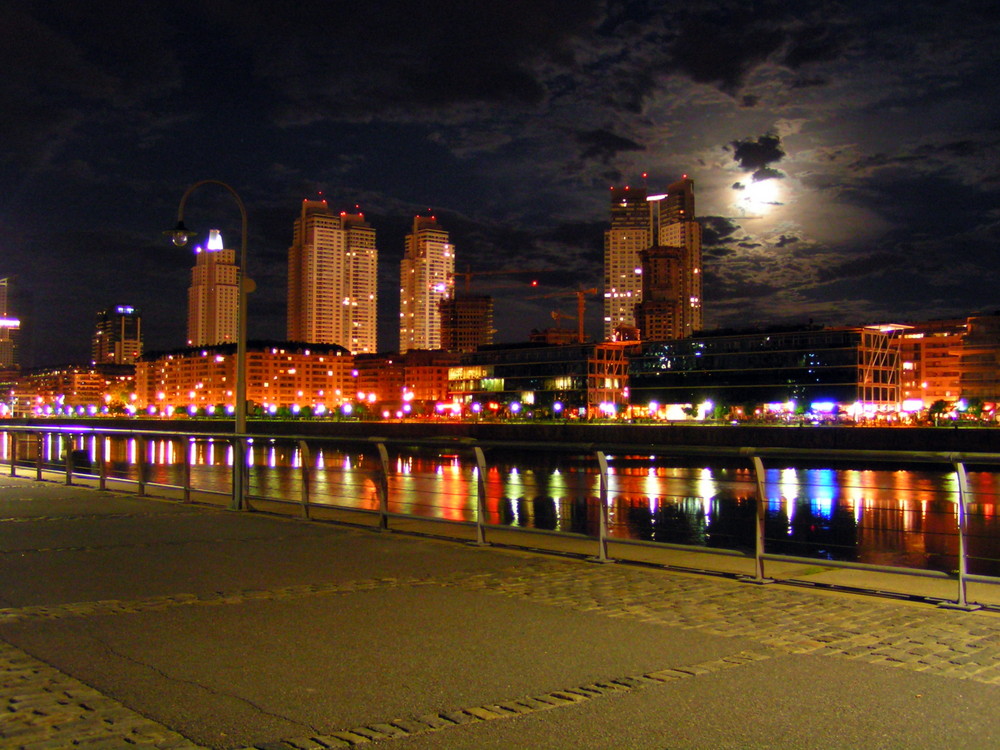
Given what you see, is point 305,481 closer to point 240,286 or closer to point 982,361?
point 240,286

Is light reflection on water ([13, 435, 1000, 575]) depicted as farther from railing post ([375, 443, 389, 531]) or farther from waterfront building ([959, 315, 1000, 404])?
waterfront building ([959, 315, 1000, 404])

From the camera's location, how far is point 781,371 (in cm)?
13725

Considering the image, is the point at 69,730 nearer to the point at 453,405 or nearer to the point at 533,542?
the point at 533,542

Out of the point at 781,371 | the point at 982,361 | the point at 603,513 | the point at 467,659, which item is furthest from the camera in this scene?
the point at 982,361

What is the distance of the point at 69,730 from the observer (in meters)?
4.60

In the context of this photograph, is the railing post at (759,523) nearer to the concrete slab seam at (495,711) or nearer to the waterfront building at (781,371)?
the concrete slab seam at (495,711)

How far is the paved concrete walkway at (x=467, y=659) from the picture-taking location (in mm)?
4672

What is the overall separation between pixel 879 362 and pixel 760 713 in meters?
143

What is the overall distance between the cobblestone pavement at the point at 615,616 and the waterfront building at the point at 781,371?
4914 inches

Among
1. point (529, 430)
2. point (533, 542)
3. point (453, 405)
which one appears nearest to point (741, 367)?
point (529, 430)

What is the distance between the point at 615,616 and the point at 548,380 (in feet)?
532

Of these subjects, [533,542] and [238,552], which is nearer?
[238,552]

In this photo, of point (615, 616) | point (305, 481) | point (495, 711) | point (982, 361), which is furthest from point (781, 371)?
point (495, 711)

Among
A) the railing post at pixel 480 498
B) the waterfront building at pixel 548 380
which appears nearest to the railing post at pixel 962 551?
the railing post at pixel 480 498
